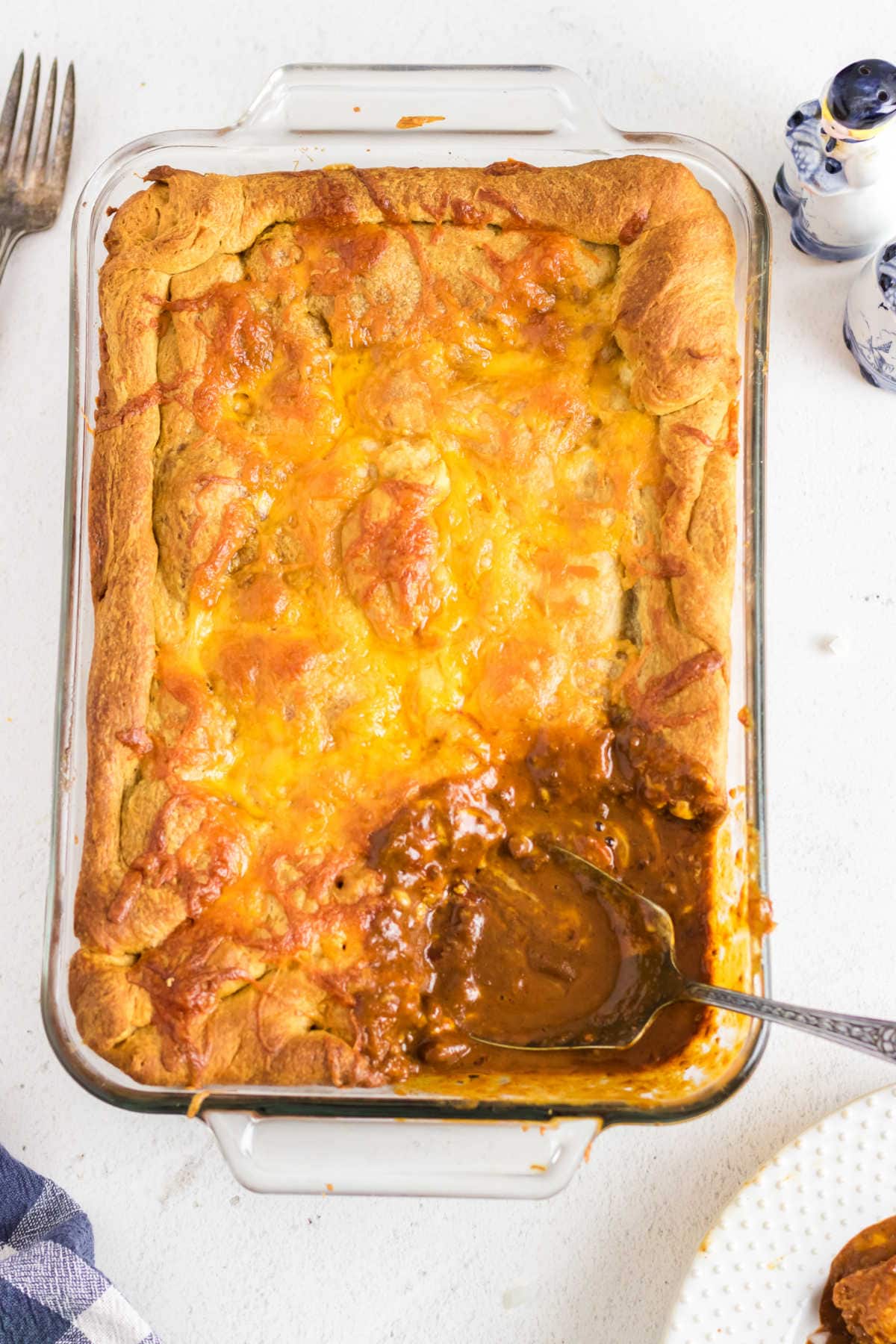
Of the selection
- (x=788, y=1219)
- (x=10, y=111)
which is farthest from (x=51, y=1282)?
(x=10, y=111)

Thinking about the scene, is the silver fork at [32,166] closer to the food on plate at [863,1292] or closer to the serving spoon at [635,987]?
the serving spoon at [635,987]

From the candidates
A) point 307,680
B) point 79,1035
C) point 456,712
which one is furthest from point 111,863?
point 456,712

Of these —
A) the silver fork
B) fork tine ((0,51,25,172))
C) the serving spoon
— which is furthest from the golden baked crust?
fork tine ((0,51,25,172))

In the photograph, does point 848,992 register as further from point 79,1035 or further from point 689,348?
point 79,1035

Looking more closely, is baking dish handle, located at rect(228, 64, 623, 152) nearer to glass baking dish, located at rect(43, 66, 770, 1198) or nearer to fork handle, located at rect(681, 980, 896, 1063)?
glass baking dish, located at rect(43, 66, 770, 1198)

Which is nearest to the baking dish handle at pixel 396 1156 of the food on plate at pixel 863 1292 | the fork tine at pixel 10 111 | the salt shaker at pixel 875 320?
the food on plate at pixel 863 1292

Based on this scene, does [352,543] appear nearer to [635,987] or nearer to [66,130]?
[635,987]
